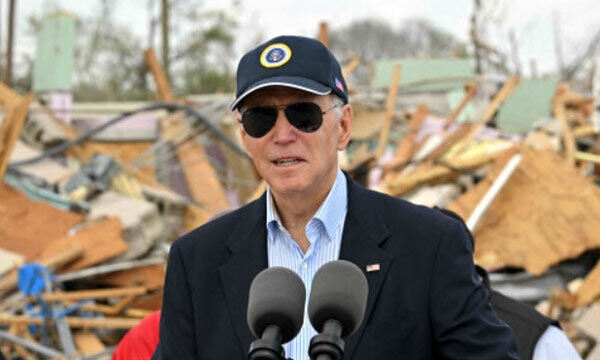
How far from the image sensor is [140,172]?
11.2 m

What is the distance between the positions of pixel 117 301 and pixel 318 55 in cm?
600

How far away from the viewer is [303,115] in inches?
93.7

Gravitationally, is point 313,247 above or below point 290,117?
below

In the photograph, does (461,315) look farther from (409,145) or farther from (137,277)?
(409,145)

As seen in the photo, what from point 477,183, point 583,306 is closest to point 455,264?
point 583,306

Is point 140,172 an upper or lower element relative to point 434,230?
lower

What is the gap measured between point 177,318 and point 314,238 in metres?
0.40

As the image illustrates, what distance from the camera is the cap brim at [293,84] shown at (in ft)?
7.67

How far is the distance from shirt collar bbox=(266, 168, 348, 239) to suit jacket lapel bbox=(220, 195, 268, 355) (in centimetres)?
3

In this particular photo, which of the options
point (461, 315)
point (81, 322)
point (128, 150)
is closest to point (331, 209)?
point (461, 315)

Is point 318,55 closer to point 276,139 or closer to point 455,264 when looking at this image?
point 276,139

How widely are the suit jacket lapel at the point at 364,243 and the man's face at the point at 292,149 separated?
123 mm

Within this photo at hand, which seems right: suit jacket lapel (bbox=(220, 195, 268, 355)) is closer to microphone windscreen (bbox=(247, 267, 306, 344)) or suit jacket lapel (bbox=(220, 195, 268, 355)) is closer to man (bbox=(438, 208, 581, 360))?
microphone windscreen (bbox=(247, 267, 306, 344))

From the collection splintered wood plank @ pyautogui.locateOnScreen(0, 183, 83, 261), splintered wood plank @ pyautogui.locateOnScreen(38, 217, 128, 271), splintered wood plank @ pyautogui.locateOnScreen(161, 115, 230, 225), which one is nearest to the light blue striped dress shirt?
splintered wood plank @ pyautogui.locateOnScreen(38, 217, 128, 271)
